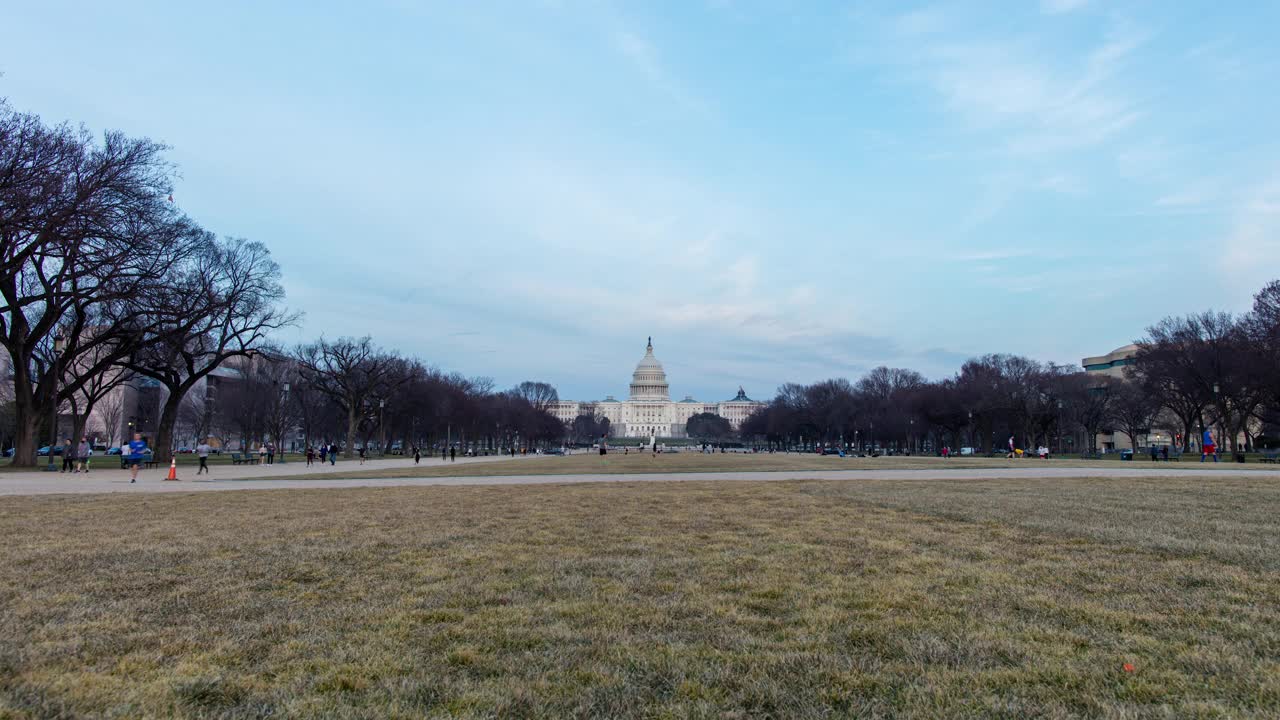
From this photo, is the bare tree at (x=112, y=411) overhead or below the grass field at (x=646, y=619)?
overhead

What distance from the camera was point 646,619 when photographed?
21.6 ft

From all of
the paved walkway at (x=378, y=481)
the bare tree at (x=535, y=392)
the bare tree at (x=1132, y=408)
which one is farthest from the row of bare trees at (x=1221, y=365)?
the bare tree at (x=535, y=392)

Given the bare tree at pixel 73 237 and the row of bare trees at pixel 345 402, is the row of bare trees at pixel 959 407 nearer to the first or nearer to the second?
the row of bare trees at pixel 345 402

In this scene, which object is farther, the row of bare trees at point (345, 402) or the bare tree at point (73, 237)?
the row of bare trees at point (345, 402)

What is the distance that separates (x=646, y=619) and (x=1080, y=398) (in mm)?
97449

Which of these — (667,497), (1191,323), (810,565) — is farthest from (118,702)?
(1191,323)

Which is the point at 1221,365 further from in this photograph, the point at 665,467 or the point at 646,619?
the point at 646,619

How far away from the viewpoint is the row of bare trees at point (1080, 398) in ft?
201

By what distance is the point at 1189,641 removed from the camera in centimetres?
575

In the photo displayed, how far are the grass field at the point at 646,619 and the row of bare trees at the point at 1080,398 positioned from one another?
60.5 meters

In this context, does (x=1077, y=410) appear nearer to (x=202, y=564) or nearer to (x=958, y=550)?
(x=958, y=550)

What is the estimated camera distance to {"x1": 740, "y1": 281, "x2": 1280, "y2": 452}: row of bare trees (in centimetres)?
6141

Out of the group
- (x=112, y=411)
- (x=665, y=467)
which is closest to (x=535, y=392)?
(x=112, y=411)

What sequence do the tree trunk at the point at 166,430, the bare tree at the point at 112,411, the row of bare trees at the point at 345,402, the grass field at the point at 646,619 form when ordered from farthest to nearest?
the bare tree at the point at 112,411 < the row of bare trees at the point at 345,402 < the tree trunk at the point at 166,430 < the grass field at the point at 646,619
